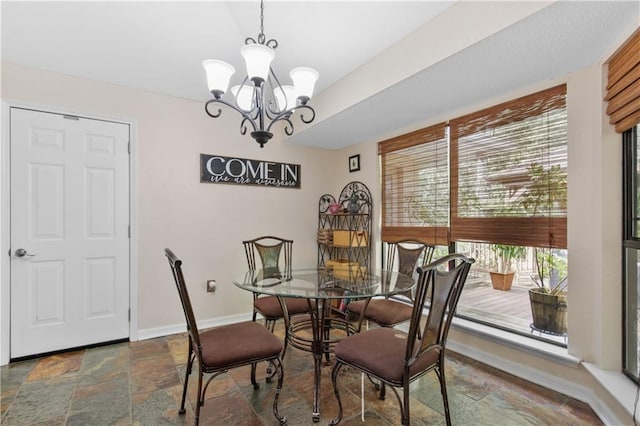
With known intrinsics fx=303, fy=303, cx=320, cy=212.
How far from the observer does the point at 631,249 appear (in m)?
1.82

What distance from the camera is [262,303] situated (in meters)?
2.64

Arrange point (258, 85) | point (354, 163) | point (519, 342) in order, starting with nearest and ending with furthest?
point (258, 85) → point (519, 342) → point (354, 163)

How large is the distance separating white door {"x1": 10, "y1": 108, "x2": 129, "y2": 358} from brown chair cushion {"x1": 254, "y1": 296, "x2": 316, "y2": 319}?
146 cm

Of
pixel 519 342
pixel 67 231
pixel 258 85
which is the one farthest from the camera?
pixel 67 231

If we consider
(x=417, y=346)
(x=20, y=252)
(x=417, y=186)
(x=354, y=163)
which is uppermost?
(x=354, y=163)

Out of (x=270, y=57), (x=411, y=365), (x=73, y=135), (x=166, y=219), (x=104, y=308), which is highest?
(x=270, y=57)

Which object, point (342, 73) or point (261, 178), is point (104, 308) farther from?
point (342, 73)

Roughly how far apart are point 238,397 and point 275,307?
0.70 meters

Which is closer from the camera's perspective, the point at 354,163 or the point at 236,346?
the point at 236,346

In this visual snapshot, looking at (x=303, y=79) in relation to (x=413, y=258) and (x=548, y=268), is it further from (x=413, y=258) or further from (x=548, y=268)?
(x=548, y=268)

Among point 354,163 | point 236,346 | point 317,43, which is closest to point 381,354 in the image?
point 236,346

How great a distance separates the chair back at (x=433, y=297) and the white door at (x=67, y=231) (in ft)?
9.28

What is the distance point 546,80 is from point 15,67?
4217 mm

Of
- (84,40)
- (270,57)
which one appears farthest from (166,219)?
(270,57)
